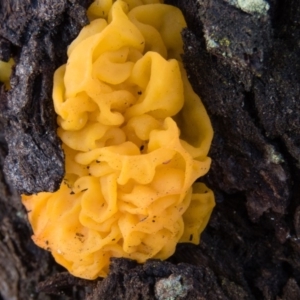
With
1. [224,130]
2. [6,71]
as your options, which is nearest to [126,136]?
[224,130]

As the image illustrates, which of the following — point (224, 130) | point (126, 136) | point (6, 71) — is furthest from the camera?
point (6, 71)

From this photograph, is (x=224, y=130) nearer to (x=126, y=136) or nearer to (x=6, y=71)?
(x=126, y=136)

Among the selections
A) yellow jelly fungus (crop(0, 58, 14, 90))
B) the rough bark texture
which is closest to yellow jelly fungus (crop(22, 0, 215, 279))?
the rough bark texture

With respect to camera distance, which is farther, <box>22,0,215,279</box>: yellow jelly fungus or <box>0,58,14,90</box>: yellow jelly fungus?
<box>0,58,14,90</box>: yellow jelly fungus

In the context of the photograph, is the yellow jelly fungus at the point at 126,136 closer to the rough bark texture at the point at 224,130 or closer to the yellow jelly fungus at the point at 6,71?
the rough bark texture at the point at 224,130

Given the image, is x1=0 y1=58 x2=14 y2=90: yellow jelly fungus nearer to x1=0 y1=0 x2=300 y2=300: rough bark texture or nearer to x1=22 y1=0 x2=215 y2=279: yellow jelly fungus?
x1=0 y1=0 x2=300 y2=300: rough bark texture

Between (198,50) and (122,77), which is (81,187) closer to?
(122,77)
